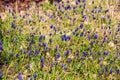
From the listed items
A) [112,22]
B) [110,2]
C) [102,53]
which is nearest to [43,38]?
[102,53]

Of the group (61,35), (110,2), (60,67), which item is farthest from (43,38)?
(110,2)

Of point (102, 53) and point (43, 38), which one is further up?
point (43, 38)

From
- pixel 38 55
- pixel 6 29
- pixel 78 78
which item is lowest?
pixel 78 78

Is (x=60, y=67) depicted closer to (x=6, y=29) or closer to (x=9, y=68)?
(x=9, y=68)

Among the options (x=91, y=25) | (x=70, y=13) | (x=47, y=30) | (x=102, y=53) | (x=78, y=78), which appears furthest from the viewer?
(x=70, y=13)

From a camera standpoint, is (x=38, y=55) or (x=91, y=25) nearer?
(x=38, y=55)

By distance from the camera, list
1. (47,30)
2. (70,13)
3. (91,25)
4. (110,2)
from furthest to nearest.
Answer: (110,2) → (70,13) → (91,25) → (47,30)
